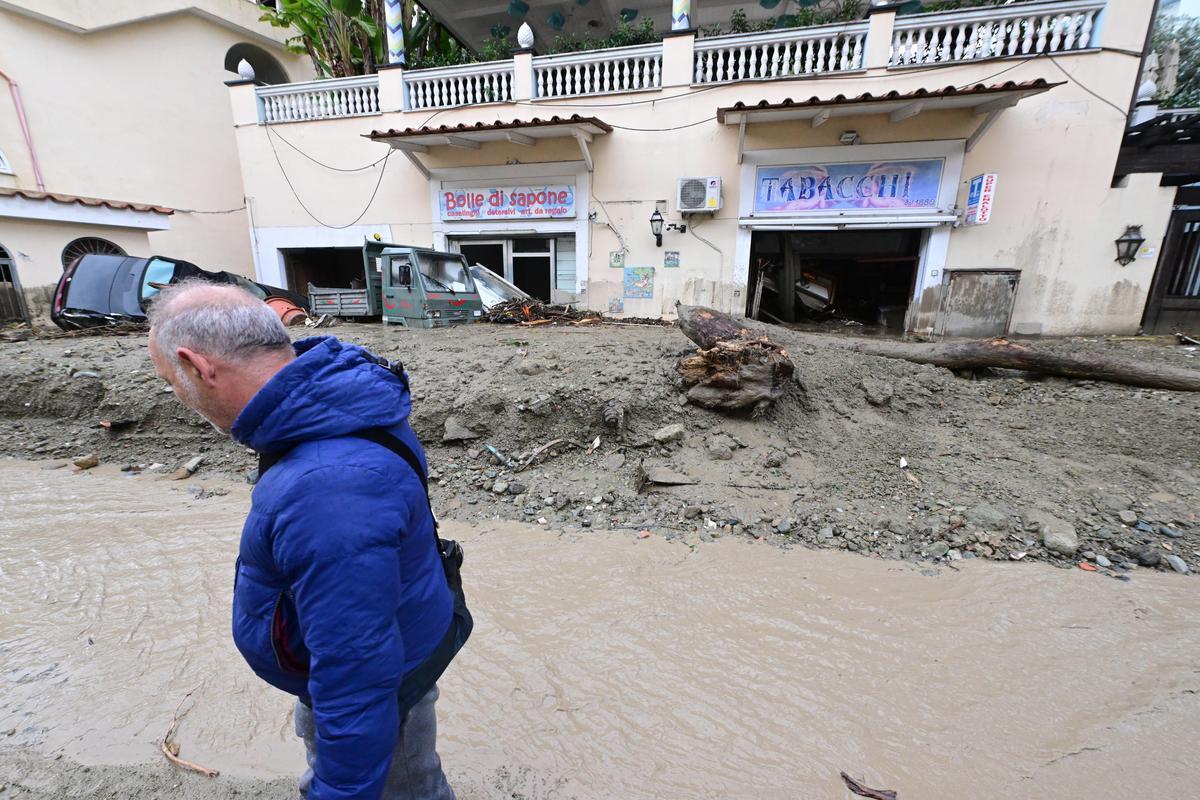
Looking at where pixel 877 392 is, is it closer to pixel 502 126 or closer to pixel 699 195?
pixel 699 195

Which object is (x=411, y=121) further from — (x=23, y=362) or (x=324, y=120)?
(x=23, y=362)

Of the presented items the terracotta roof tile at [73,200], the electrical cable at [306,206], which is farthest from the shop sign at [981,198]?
the terracotta roof tile at [73,200]

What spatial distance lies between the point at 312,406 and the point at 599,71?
10993mm

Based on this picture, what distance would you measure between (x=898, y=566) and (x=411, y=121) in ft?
39.1

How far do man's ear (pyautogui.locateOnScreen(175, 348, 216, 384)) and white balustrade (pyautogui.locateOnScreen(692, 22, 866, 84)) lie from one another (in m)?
10.3

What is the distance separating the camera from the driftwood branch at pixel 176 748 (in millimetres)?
1987

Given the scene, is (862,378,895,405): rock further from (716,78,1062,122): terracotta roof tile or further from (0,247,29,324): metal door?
(0,247,29,324): metal door

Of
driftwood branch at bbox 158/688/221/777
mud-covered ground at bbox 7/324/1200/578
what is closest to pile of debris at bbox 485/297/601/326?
mud-covered ground at bbox 7/324/1200/578

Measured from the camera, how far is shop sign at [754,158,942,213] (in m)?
8.67

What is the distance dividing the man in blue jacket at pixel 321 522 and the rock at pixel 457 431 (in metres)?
3.69

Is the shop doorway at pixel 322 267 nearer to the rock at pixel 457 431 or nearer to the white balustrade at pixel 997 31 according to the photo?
the rock at pixel 457 431

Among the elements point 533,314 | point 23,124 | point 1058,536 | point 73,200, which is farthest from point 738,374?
point 23,124

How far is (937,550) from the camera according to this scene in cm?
351

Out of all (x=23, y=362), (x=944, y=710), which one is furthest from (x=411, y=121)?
(x=944, y=710)
